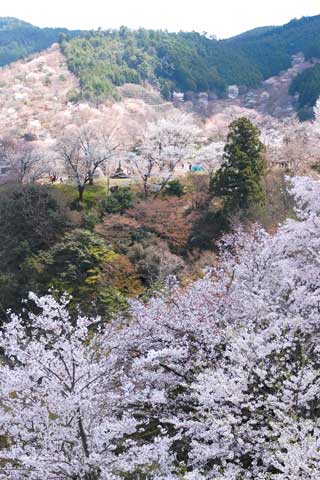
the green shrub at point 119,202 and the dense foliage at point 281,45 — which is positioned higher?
the dense foliage at point 281,45

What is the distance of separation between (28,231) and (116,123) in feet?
44.3

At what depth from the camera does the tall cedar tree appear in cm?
1798

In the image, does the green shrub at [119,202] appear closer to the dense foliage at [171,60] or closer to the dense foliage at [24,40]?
the dense foliage at [171,60]

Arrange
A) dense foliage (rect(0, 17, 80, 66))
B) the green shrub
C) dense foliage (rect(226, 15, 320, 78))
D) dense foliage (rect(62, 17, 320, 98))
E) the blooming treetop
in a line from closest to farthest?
the blooming treetop < the green shrub < dense foliage (rect(62, 17, 320, 98)) < dense foliage (rect(226, 15, 320, 78)) < dense foliage (rect(0, 17, 80, 66))

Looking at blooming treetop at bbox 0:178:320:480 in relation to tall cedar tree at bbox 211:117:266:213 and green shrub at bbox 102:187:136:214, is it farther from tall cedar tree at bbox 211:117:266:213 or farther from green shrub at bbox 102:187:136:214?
green shrub at bbox 102:187:136:214

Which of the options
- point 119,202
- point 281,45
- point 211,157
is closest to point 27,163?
point 119,202

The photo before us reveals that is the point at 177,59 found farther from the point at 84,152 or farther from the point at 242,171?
the point at 242,171

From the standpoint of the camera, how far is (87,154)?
79.1 feet

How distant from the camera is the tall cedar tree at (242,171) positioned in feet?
59.0

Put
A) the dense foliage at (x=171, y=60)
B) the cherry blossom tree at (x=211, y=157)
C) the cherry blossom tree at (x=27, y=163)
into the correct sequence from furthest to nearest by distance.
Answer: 1. the dense foliage at (x=171, y=60)
2. the cherry blossom tree at (x=27, y=163)
3. the cherry blossom tree at (x=211, y=157)

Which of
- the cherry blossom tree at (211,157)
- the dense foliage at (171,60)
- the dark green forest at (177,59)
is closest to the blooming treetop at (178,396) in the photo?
the cherry blossom tree at (211,157)

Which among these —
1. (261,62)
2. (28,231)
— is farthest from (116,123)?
(261,62)

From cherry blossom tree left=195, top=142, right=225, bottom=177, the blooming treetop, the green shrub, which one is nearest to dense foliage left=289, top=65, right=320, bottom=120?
cherry blossom tree left=195, top=142, right=225, bottom=177

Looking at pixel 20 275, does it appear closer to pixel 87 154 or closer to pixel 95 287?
pixel 95 287
